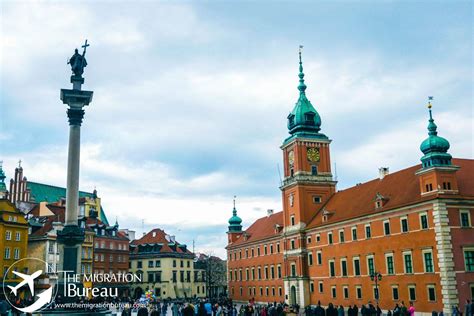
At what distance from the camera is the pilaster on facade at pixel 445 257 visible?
130 ft

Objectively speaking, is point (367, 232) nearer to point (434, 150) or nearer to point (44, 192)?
point (434, 150)

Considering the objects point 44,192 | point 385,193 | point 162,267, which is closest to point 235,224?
point 162,267

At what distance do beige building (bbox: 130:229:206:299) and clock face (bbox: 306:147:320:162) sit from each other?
37882 millimetres

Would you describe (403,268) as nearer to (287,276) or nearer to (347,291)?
(347,291)

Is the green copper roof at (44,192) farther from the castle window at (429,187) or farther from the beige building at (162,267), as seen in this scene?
the castle window at (429,187)

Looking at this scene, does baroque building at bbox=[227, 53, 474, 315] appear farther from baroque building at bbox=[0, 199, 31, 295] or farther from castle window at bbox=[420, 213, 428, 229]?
baroque building at bbox=[0, 199, 31, 295]

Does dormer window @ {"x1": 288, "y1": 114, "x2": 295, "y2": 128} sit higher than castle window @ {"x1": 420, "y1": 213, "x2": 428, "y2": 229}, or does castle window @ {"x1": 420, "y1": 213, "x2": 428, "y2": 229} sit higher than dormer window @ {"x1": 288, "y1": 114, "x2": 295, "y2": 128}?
dormer window @ {"x1": 288, "y1": 114, "x2": 295, "y2": 128}

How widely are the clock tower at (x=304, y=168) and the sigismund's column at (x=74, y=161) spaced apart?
37.3m

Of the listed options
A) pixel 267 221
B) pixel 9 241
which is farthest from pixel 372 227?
pixel 9 241

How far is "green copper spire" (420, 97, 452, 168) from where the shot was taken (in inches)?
1662

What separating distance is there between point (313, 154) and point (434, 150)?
2586cm

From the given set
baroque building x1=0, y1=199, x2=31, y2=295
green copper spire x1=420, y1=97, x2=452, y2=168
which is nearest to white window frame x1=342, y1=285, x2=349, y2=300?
green copper spire x1=420, y1=97, x2=452, y2=168

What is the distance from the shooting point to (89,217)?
3351 inches

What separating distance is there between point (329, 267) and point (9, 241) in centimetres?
3786
